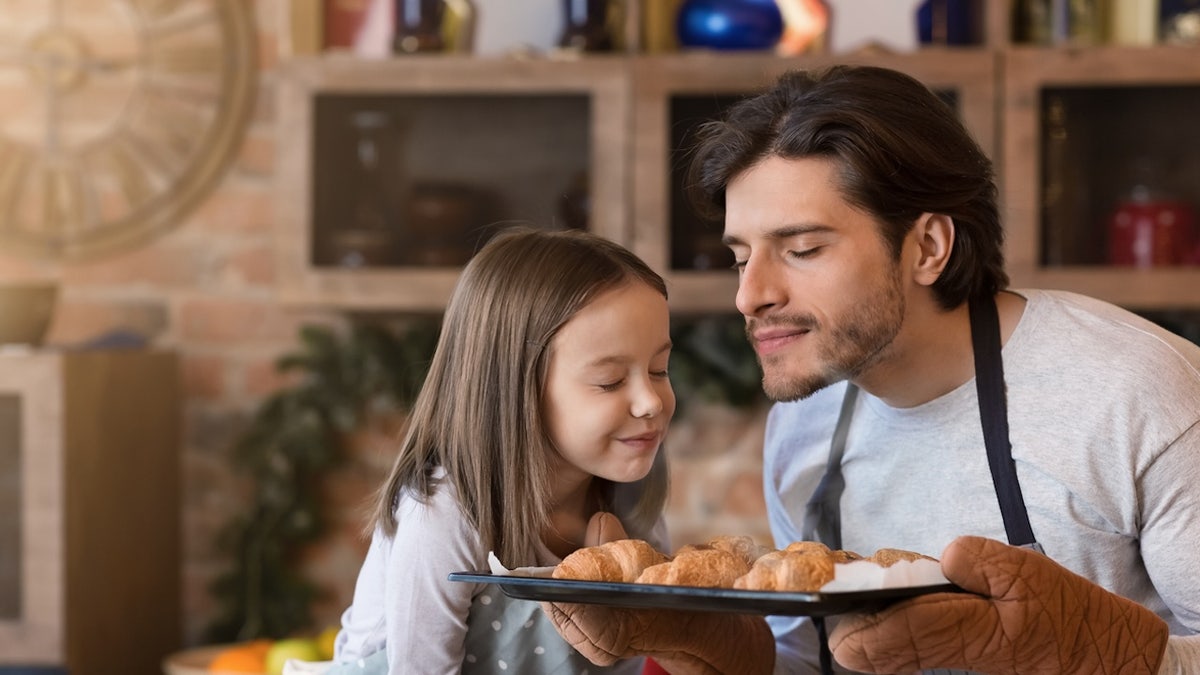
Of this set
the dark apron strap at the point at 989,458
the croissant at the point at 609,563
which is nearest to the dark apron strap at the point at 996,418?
the dark apron strap at the point at 989,458

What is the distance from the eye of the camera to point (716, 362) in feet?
8.32

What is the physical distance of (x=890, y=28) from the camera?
2512 mm

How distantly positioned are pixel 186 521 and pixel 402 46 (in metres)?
1.06

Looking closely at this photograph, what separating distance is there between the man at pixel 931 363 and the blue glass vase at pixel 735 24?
0.79m

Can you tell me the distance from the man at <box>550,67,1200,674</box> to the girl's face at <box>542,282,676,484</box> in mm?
124

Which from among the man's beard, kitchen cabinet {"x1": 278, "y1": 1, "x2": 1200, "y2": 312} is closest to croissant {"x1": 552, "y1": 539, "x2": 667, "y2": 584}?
the man's beard

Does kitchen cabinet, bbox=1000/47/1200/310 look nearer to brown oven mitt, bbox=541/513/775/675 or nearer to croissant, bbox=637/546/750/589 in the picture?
brown oven mitt, bbox=541/513/775/675

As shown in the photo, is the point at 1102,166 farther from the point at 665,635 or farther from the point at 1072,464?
the point at 665,635

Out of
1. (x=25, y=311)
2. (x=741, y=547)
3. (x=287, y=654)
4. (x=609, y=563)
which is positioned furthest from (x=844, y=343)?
(x=25, y=311)

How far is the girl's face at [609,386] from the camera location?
52.7 inches

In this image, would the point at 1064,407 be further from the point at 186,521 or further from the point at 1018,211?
the point at 186,521

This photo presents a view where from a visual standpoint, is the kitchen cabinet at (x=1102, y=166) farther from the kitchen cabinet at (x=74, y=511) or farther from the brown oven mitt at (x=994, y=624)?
the kitchen cabinet at (x=74, y=511)

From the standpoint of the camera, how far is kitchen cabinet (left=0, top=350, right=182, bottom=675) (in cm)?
219

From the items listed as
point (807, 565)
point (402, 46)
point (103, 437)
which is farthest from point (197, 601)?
point (807, 565)
